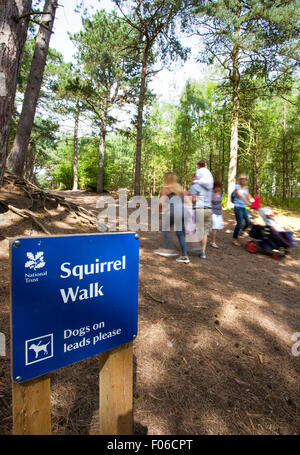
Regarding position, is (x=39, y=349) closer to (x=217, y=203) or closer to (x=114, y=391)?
(x=114, y=391)

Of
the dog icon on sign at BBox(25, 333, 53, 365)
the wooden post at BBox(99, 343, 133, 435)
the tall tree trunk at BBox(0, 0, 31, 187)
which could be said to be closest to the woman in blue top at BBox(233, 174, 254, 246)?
the tall tree trunk at BBox(0, 0, 31, 187)

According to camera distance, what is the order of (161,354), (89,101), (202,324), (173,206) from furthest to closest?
(89,101), (173,206), (202,324), (161,354)

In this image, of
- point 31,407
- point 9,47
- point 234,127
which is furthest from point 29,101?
point 234,127

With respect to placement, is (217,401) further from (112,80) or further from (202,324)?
(112,80)

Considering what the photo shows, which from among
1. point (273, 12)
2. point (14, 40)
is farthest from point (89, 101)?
point (14, 40)

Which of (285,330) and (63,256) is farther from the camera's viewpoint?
(285,330)

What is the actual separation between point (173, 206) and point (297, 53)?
10754mm

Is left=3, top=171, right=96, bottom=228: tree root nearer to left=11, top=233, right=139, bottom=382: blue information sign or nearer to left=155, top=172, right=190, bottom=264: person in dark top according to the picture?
left=155, top=172, right=190, bottom=264: person in dark top

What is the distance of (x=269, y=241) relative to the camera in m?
6.74

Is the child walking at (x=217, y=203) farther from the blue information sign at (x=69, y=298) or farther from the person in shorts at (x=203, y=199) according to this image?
the blue information sign at (x=69, y=298)

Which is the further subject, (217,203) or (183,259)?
(217,203)

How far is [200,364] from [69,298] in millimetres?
1955

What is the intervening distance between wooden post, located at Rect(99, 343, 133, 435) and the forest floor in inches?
21.1

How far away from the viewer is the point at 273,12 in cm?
969
